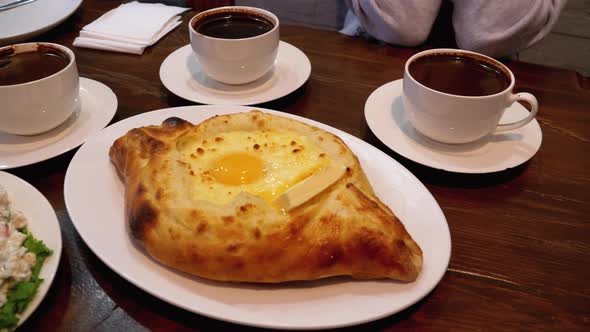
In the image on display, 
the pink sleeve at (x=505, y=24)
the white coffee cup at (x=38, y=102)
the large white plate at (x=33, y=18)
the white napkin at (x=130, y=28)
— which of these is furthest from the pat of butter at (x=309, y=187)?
the large white plate at (x=33, y=18)

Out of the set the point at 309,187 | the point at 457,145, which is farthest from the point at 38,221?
the point at 457,145

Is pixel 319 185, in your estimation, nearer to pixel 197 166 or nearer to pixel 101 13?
pixel 197 166

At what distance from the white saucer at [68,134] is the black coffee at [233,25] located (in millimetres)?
404

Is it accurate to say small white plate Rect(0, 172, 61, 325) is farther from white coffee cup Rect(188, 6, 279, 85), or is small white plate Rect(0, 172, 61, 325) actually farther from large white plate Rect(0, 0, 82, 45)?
large white plate Rect(0, 0, 82, 45)

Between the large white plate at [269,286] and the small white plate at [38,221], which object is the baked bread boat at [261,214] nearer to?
the large white plate at [269,286]

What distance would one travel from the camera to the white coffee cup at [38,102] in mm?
1271

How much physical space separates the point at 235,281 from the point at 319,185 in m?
0.26

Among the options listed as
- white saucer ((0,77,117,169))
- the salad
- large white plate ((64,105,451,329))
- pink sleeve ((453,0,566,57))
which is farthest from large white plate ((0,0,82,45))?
pink sleeve ((453,0,566,57))

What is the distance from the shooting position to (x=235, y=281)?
931mm

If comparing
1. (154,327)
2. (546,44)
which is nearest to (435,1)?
(154,327)

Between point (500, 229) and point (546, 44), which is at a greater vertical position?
point (500, 229)

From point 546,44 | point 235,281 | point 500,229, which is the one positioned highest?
point 235,281

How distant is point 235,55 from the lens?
62.9 inches

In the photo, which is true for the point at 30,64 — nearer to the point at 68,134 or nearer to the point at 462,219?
the point at 68,134
